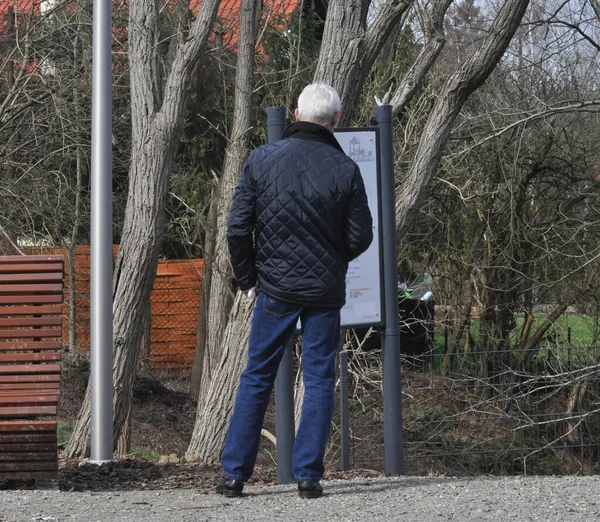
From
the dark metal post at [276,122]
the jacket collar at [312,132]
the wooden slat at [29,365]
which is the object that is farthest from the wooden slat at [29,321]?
the jacket collar at [312,132]

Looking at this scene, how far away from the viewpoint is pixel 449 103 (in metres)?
8.76

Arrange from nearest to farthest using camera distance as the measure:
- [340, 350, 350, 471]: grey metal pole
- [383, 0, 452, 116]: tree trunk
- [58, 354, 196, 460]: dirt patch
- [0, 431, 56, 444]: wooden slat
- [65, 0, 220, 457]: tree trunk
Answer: [0, 431, 56, 444]: wooden slat < [340, 350, 350, 471]: grey metal pole < [65, 0, 220, 457]: tree trunk < [383, 0, 452, 116]: tree trunk < [58, 354, 196, 460]: dirt patch

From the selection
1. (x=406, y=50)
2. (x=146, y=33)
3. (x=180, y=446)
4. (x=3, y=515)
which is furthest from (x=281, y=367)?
(x=406, y=50)

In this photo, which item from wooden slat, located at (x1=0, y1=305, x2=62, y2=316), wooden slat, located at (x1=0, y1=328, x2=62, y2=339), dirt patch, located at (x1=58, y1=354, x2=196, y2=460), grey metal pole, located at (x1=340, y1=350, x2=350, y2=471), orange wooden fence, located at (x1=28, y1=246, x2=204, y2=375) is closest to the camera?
wooden slat, located at (x1=0, y1=328, x2=62, y2=339)

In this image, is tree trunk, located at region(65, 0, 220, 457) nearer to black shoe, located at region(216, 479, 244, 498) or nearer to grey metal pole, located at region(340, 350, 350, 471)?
grey metal pole, located at region(340, 350, 350, 471)

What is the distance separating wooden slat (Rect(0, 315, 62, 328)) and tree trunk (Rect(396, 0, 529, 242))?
3.71m

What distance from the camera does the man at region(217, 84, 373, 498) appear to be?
14.9ft

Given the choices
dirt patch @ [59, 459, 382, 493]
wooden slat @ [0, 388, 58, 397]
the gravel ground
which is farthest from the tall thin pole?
the gravel ground

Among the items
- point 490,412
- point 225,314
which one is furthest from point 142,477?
point 225,314

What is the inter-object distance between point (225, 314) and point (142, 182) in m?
3.99

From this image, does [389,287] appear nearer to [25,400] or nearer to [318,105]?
[318,105]

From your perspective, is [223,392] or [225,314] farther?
[225,314]

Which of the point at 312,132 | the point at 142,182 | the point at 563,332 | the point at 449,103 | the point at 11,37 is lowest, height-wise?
the point at 563,332

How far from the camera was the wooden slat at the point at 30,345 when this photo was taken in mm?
5602
